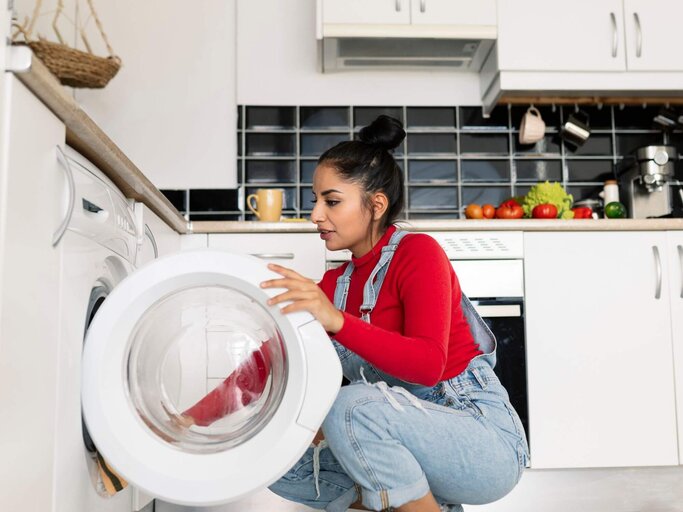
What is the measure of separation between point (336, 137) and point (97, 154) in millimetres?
1729

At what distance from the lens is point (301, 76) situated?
2.99 meters

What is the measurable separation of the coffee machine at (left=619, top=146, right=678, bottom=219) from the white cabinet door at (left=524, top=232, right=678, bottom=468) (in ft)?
1.30

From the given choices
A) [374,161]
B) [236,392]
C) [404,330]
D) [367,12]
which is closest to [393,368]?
[404,330]

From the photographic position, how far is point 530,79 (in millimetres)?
2709

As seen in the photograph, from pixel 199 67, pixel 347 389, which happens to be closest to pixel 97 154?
pixel 347 389

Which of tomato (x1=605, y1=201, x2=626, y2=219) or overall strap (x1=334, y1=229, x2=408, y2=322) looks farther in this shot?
tomato (x1=605, y1=201, x2=626, y2=219)

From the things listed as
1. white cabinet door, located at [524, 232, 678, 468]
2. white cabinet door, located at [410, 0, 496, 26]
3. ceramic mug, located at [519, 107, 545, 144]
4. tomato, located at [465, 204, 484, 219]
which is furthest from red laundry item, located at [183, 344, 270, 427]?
ceramic mug, located at [519, 107, 545, 144]

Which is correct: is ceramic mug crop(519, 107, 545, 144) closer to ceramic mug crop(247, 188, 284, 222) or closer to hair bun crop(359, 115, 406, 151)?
ceramic mug crop(247, 188, 284, 222)

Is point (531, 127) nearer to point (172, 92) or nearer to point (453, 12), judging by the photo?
point (453, 12)

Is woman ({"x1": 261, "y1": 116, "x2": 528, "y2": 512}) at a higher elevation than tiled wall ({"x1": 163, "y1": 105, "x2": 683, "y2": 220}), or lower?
lower

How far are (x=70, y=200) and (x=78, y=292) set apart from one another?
18cm

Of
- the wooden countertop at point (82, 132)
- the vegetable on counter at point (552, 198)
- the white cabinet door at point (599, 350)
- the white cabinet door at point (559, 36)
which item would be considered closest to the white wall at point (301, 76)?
the white cabinet door at point (559, 36)

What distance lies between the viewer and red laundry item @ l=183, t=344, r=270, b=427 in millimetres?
1338

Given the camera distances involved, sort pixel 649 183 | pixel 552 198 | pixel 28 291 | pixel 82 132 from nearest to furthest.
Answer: pixel 28 291 < pixel 82 132 < pixel 552 198 < pixel 649 183
